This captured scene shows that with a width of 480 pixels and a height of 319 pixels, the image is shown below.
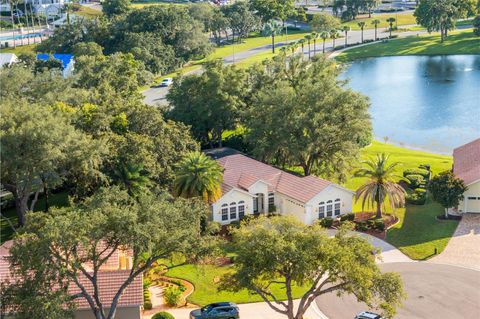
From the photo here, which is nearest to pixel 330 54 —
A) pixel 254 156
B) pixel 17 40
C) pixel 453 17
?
pixel 453 17

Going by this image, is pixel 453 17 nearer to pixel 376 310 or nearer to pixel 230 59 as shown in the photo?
pixel 230 59

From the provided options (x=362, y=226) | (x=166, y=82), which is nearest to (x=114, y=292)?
(x=362, y=226)

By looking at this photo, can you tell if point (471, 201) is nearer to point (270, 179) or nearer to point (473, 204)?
point (473, 204)

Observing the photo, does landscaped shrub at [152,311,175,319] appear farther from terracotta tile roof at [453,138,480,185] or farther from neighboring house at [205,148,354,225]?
terracotta tile roof at [453,138,480,185]

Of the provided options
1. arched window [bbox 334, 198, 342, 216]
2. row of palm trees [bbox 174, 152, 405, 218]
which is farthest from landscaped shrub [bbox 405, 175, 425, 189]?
arched window [bbox 334, 198, 342, 216]

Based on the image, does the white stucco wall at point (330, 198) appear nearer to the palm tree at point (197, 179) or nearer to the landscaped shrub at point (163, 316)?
the palm tree at point (197, 179)

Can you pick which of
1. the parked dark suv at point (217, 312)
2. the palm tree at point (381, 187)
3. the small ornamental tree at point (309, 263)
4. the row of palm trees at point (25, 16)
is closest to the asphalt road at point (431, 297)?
the parked dark suv at point (217, 312)
